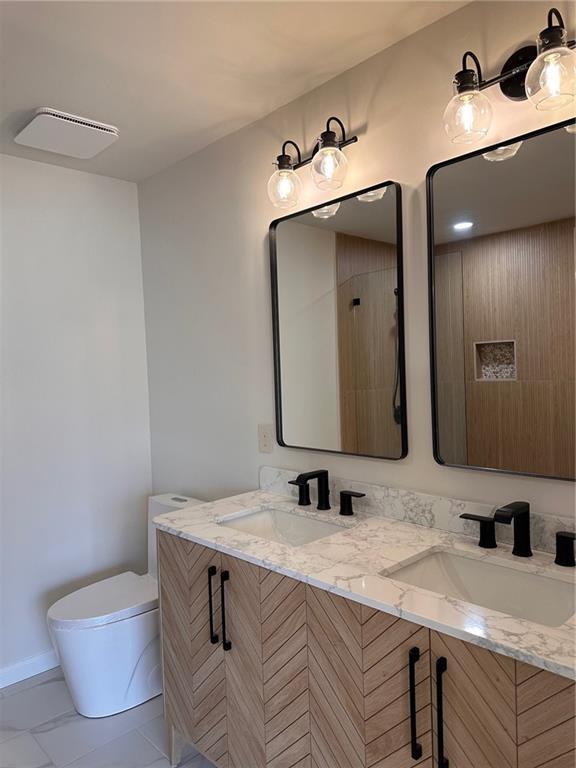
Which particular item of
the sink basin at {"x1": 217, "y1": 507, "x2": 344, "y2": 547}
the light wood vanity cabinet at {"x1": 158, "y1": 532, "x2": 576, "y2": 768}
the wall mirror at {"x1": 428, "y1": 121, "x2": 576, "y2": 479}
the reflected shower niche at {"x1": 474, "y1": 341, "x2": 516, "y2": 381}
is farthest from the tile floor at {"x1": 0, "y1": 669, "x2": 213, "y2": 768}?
the reflected shower niche at {"x1": 474, "y1": 341, "x2": 516, "y2": 381}

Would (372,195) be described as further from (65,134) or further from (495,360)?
(65,134)

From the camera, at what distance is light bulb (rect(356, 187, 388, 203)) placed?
179 centimetres

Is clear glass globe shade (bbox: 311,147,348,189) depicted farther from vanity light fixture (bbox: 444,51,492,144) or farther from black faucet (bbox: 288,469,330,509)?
black faucet (bbox: 288,469,330,509)

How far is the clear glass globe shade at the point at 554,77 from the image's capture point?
128 centimetres

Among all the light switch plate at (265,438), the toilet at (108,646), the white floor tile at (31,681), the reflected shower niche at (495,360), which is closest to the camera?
the reflected shower niche at (495,360)

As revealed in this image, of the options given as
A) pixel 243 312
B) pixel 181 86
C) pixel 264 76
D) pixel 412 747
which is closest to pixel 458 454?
pixel 412 747

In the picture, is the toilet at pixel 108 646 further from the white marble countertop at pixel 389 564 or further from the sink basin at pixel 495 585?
the sink basin at pixel 495 585

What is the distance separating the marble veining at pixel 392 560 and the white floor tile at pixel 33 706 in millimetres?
1120

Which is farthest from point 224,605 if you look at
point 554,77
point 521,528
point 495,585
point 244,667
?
point 554,77

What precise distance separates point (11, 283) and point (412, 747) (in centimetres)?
242

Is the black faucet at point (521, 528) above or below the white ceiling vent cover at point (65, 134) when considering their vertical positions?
below

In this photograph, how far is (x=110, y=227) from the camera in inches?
112

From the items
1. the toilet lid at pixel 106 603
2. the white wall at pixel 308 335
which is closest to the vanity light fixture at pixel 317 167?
the white wall at pixel 308 335

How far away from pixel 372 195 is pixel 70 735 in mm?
2350
